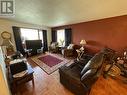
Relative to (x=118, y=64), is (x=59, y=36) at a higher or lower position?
higher

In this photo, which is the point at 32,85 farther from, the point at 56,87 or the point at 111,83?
the point at 111,83

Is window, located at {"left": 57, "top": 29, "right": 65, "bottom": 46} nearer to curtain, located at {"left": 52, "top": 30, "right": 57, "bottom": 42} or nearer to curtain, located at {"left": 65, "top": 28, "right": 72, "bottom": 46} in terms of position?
curtain, located at {"left": 52, "top": 30, "right": 57, "bottom": 42}

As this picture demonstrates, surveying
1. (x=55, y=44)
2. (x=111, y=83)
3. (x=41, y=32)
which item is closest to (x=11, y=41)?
(x=41, y=32)

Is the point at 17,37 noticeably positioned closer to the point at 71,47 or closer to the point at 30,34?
the point at 30,34

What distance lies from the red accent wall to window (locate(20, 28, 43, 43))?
3.07 metres

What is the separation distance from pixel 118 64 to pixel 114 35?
4.25ft

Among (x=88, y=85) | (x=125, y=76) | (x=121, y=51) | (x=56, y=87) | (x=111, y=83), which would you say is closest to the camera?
(x=88, y=85)

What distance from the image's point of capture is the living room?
184 cm

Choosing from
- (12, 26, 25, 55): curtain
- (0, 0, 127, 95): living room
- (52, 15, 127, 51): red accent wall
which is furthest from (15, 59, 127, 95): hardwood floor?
(12, 26, 25, 55): curtain

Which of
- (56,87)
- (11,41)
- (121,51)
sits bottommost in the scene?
(56,87)

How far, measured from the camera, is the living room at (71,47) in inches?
72.5

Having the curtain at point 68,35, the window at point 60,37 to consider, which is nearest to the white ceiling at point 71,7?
the curtain at point 68,35

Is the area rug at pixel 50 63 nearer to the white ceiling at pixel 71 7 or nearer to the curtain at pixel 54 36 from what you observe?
the white ceiling at pixel 71 7

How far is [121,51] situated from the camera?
10.2ft
